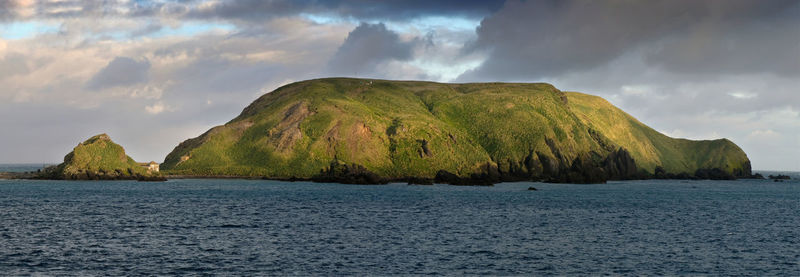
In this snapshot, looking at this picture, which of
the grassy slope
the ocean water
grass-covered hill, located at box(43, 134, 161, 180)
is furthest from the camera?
the grassy slope

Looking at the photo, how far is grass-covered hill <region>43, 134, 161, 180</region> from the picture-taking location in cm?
18938

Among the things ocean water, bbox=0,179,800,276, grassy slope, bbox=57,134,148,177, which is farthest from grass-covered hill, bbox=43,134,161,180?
ocean water, bbox=0,179,800,276

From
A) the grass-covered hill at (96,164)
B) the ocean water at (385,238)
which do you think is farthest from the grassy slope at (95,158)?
the ocean water at (385,238)

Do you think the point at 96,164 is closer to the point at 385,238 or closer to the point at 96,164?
the point at 96,164

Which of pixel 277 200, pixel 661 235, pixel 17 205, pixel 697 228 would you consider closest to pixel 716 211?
pixel 697 228

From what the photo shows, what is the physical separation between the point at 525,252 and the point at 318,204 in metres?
57.5

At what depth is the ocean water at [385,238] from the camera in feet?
168

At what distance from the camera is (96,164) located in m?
192

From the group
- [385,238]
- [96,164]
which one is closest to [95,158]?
[96,164]

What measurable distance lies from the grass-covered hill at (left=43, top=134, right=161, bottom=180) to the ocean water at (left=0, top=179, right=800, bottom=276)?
76.7 m

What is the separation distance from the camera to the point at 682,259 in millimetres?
56688

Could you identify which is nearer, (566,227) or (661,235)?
(661,235)

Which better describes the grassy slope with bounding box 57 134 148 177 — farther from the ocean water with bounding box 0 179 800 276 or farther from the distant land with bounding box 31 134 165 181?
the ocean water with bounding box 0 179 800 276

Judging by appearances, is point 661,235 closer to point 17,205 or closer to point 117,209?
point 117,209
